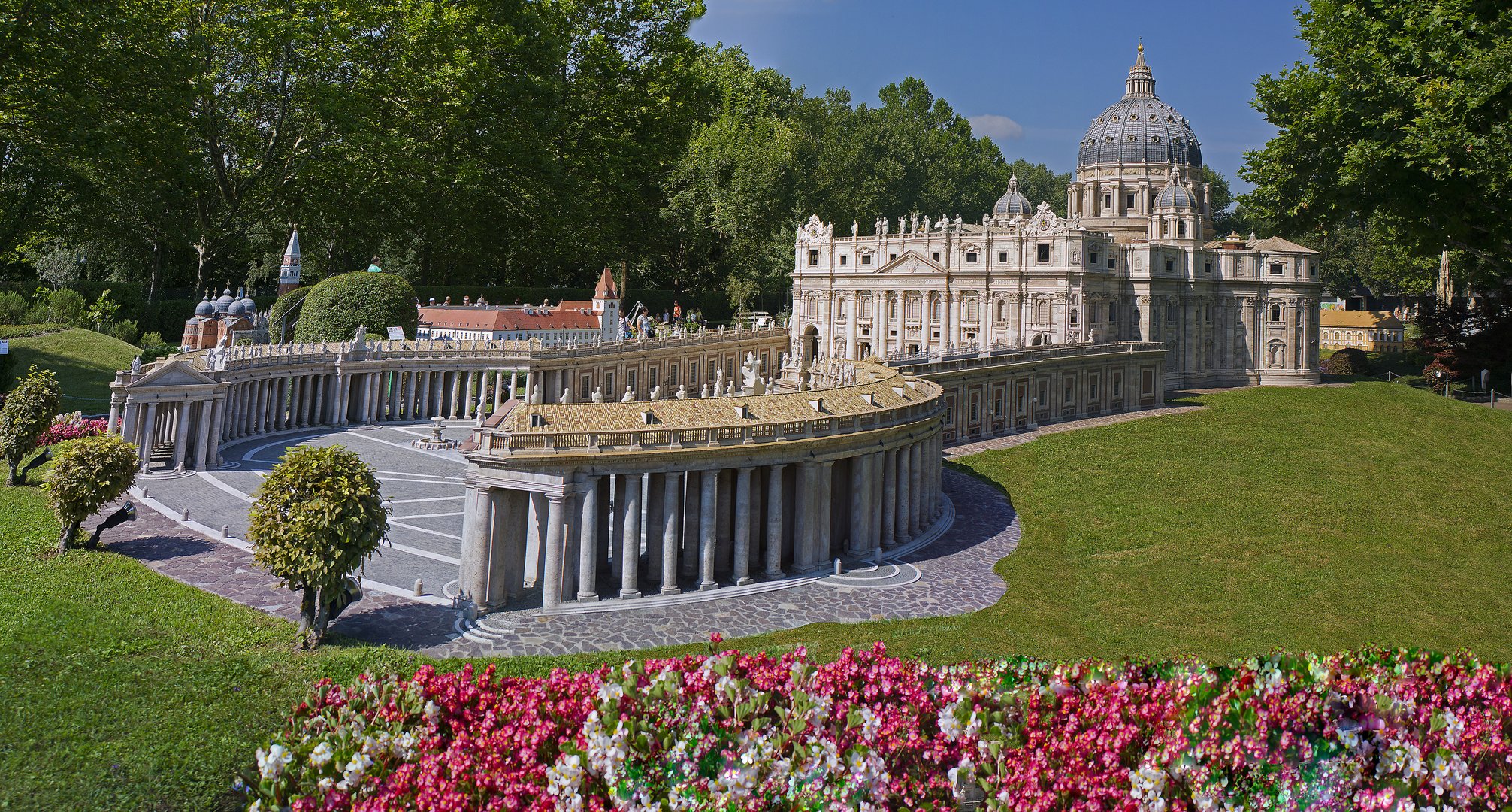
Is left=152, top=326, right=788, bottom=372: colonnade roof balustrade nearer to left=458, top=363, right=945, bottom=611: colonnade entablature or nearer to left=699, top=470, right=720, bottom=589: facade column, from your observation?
left=458, top=363, right=945, bottom=611: colonnade entablature

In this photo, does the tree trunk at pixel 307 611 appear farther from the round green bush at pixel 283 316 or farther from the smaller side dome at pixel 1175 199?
the smaller side dome at pixel 1175 199

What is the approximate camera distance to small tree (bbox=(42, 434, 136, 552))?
33.3 meters

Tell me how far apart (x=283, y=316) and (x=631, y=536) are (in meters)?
51.3

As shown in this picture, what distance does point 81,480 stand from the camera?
3338cm

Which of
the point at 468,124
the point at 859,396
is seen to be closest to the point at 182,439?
the point at 859,396

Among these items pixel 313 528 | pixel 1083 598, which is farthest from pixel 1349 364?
pixel 313 528

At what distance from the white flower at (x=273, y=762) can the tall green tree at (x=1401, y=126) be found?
2220 inches

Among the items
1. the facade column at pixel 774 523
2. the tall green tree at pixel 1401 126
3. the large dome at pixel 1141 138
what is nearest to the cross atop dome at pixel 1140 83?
the large dome at pixel 1141 138

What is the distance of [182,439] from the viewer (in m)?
50.0

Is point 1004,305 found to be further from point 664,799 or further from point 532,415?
point 664,799

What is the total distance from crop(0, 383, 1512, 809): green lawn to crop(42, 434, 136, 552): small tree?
1.30m

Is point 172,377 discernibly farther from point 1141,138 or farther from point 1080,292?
point 1141,138

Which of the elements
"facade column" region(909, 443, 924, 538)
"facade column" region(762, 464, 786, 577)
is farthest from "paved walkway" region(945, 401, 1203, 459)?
"facade column" region(762, 464, 786, 577)

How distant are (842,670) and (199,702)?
495 inches
